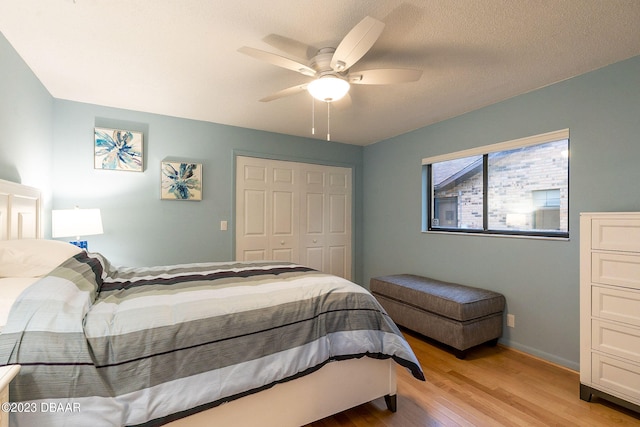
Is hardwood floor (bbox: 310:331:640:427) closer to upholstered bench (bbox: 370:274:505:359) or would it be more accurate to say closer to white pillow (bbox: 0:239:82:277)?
upholstered bench (bbox: 370:274:505:359)

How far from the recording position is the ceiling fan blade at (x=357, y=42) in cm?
131

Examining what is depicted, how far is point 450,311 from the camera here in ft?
7.98

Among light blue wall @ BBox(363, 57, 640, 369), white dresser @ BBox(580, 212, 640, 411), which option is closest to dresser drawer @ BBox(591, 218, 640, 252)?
white dresser @ BBox(580, 212, 640, 411)

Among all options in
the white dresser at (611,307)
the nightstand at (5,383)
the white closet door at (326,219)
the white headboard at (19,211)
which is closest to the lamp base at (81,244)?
the white headboard at (19,211)

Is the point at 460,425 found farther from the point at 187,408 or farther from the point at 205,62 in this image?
the point at 205,62

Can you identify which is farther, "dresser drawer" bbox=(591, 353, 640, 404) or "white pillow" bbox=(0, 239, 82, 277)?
"dresser drawer" bbox=(591, 353, 640, 404)

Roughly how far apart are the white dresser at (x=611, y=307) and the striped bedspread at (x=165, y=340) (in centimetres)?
124

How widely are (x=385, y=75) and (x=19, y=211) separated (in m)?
2.61

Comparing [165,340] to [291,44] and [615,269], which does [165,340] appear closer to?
[291,44]

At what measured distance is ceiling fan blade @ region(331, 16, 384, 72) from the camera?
1307 millimetres

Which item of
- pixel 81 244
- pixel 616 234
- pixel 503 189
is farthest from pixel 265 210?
pixel 616 234

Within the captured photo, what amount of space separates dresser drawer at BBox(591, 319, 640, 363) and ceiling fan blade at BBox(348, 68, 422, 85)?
6.61 feet

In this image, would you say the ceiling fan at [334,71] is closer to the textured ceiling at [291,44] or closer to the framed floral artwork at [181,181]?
the textured ceiling at [291,44]

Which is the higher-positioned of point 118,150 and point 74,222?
point 118,150
